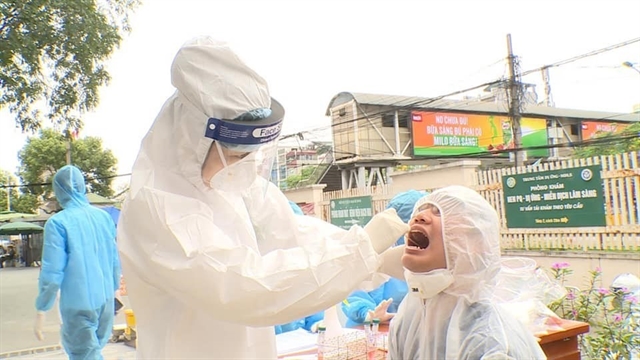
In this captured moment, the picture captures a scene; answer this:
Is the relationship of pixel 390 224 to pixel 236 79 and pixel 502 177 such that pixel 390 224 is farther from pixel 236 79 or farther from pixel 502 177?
pixel 502 177

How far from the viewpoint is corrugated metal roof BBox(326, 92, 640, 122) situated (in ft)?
49.7

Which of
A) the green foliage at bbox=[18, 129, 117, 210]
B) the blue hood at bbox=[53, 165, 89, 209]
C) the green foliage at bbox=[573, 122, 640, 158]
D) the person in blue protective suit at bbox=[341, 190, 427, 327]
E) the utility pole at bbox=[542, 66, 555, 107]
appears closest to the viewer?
the person in blue protective suit at bbox=[341, 190, 427, 327]

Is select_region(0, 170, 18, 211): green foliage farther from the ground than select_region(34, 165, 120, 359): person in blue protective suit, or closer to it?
farther from the ground

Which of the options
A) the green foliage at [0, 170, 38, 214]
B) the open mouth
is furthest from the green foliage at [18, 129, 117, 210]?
the open mouth

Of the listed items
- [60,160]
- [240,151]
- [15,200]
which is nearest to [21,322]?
[240,151]

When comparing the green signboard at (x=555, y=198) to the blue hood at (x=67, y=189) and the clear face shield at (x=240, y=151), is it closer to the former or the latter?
the blue hood at (x=67, y=189)

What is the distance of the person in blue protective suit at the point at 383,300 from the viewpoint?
2.82 m

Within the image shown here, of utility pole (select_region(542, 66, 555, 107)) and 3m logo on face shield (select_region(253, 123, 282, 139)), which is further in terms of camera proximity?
utility pole (select_region(542, 66, 555, 107))

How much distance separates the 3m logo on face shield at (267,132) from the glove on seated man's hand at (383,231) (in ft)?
1.21

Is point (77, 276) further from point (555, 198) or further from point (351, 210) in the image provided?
point (351, 210)

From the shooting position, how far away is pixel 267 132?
1319mm

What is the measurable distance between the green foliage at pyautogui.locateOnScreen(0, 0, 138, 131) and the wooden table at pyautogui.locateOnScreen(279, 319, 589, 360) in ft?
13.4

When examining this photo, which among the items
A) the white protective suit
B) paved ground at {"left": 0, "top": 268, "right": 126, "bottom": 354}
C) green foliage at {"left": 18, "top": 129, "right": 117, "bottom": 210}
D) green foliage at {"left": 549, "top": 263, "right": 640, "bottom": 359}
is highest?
green foliage at {"left": 18, "top": 129, "right": 117, "bottom": 210}

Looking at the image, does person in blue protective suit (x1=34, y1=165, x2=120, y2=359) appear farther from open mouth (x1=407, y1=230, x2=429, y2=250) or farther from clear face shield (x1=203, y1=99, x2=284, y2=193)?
open mouth (x1=407, y1=230, x2=429, y2=250)
